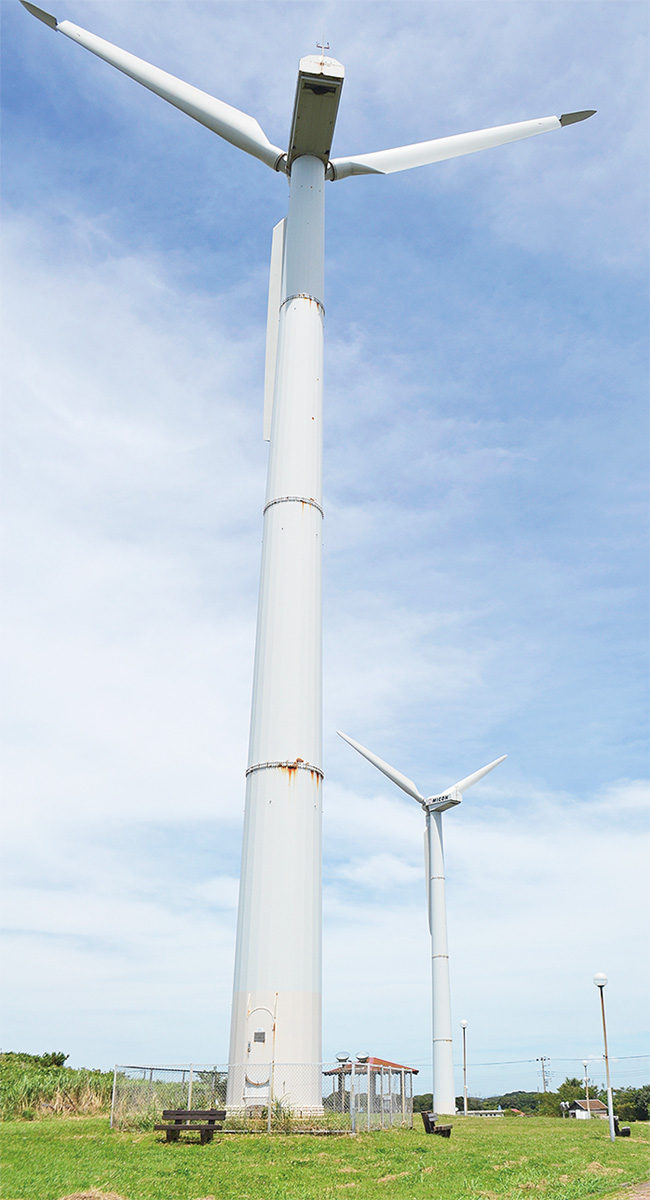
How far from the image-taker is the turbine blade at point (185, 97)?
1364 inches

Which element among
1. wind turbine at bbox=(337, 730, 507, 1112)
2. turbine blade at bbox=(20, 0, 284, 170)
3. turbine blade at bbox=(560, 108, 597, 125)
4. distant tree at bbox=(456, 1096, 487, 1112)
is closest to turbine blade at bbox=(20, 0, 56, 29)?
turbine blade at bbox=(20, 0, 284, 170)

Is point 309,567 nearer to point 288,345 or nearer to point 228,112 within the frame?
point 288,345

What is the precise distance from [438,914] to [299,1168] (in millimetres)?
30200

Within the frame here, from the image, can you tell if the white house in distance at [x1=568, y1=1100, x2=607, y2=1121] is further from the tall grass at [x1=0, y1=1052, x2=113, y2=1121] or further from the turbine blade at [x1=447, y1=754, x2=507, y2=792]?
the tall grass at [x1=0, y1=1052, x2=113, y2=1121]

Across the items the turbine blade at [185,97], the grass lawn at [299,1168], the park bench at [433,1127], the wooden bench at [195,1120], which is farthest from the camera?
the turbine blade at [185,97]

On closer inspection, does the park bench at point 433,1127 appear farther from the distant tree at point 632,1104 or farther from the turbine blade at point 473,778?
the distant tree at point 632,1104

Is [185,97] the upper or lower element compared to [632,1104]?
upper

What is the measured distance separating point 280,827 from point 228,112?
2809cm

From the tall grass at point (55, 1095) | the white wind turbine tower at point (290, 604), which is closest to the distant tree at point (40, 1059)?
the tall grass at point (55, 1095)

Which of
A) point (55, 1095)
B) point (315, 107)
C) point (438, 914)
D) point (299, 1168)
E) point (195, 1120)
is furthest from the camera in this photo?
point (438, 914)

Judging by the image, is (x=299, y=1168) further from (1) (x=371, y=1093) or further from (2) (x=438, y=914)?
(2) (x=438, y=914)

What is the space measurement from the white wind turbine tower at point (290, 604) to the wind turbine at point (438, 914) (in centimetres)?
2334

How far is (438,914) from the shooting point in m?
46.3

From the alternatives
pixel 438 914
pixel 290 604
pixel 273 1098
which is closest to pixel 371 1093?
pixel 273 1098
